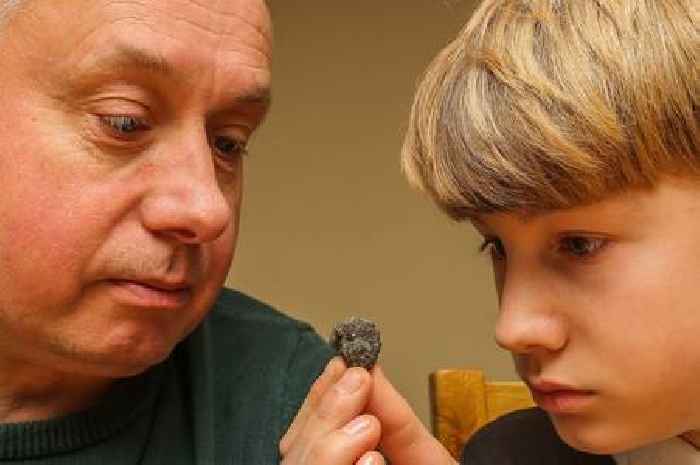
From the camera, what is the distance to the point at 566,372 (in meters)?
0.83

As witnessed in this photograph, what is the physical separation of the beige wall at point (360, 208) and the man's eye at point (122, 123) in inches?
41.2

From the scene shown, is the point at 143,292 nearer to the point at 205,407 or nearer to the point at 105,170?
the point at 105,170

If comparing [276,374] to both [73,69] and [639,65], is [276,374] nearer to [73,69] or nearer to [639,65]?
[73,69]

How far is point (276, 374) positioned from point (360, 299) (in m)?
0.84

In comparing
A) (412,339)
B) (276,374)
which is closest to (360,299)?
(412,339)

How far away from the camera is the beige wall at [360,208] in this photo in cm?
192

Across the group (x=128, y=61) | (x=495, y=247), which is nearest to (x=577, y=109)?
(x=495, y=247)

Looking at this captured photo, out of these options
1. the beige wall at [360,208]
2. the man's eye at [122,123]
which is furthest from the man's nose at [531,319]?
the beige wall at [360,208]

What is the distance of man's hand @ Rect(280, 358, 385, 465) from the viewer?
0.86 metres

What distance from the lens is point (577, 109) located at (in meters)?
0.80

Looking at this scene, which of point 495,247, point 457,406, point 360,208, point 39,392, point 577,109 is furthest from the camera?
point 360,208

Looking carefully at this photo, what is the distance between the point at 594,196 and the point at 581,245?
5 cm

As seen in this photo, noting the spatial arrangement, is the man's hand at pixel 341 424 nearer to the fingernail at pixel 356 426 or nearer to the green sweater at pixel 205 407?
the fingernail at pixel 356 426

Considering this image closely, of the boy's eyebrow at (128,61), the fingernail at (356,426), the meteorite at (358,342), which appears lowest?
the fingernail at (356,426)
